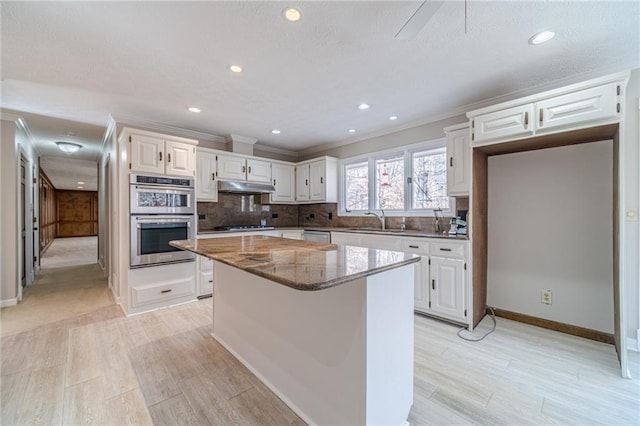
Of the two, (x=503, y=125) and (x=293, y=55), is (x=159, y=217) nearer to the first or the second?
(x=293, y=55)

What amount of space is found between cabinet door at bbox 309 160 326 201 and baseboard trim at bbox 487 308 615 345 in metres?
3.00

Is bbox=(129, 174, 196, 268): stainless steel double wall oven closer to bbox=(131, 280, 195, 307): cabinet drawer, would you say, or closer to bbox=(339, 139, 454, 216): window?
bbox=(131, 280, 195, 307): cabinet drawer

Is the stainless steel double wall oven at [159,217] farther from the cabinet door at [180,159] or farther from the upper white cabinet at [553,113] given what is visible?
the upper white cabinet at [553,113]

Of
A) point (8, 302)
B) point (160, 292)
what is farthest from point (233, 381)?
point (8, 302)

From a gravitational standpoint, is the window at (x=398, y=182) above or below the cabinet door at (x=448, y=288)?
above

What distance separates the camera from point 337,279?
3.43 ft

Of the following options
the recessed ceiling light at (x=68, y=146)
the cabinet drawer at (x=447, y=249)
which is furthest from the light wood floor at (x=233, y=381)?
the recessed ceiling light at (x=68, y=146)

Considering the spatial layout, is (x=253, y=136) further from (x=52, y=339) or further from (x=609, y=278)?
(x=609, y=278)

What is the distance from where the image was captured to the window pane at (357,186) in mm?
4570

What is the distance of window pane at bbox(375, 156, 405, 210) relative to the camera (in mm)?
4070

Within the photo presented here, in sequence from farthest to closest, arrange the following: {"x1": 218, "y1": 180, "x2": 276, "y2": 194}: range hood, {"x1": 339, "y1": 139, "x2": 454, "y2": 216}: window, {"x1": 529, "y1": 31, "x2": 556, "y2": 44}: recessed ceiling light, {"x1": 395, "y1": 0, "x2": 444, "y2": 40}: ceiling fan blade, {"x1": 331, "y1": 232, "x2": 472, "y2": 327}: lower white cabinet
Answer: {"x1": 218, "y1": 180, "x2": 276, "y2": 194}: range hood, {"x1": 339, "y1": 139, "x2": 454, "y2": 216}: window, {"x1": 331, "y1": 232, "x2": 472, "y2": 327}: lower white cabinet, {"x1": 529, "y1": 31, "x2": 556, "y2": 44}: recessed ceiling light, {"x1": 395, "y1": 0, "x2": 444, "y2": 40}: ceiling fan blade

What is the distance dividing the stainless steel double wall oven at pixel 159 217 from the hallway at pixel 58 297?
1042 mm

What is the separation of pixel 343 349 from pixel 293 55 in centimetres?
213

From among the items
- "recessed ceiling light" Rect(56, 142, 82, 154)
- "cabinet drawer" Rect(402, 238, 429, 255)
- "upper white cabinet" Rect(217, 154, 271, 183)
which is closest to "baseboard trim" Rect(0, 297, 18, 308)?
"recessed ceiling light" Rect(56, 142, 82, 154)
